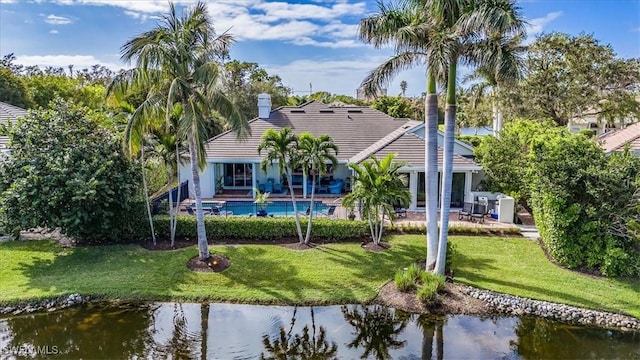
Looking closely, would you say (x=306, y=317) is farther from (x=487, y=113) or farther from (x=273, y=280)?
(x=487, y=113)

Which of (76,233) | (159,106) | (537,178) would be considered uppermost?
(159,106)

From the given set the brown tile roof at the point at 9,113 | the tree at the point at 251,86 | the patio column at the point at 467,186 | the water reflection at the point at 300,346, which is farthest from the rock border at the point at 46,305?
the tree at the point at 251,86

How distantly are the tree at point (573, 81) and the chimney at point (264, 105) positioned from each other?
17194 mm

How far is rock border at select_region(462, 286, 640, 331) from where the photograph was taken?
37.6ft

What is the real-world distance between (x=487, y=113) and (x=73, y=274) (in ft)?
136

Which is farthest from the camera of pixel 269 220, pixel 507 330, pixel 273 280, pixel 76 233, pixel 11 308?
pixel 269 220

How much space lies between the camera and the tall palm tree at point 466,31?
10562 mm

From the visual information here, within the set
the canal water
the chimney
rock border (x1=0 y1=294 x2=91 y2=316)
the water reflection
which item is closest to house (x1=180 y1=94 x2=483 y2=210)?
the chimney

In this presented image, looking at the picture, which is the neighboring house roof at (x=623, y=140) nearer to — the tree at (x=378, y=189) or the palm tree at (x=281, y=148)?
the tree at (x=378, y=189)

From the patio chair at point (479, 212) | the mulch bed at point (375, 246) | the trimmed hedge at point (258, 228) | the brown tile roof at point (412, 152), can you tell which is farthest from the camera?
the brown tile roof at point (412, 152)

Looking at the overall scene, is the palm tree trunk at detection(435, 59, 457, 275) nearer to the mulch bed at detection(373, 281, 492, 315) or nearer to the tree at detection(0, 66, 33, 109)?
the mulch bed at detection(373, 281, 492, 315)

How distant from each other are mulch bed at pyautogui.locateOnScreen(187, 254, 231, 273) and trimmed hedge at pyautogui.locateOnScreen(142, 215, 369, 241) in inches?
87.3

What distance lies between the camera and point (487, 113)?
43.6 meters

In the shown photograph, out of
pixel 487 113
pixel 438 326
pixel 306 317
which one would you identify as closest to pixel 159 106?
pixel 306 317
